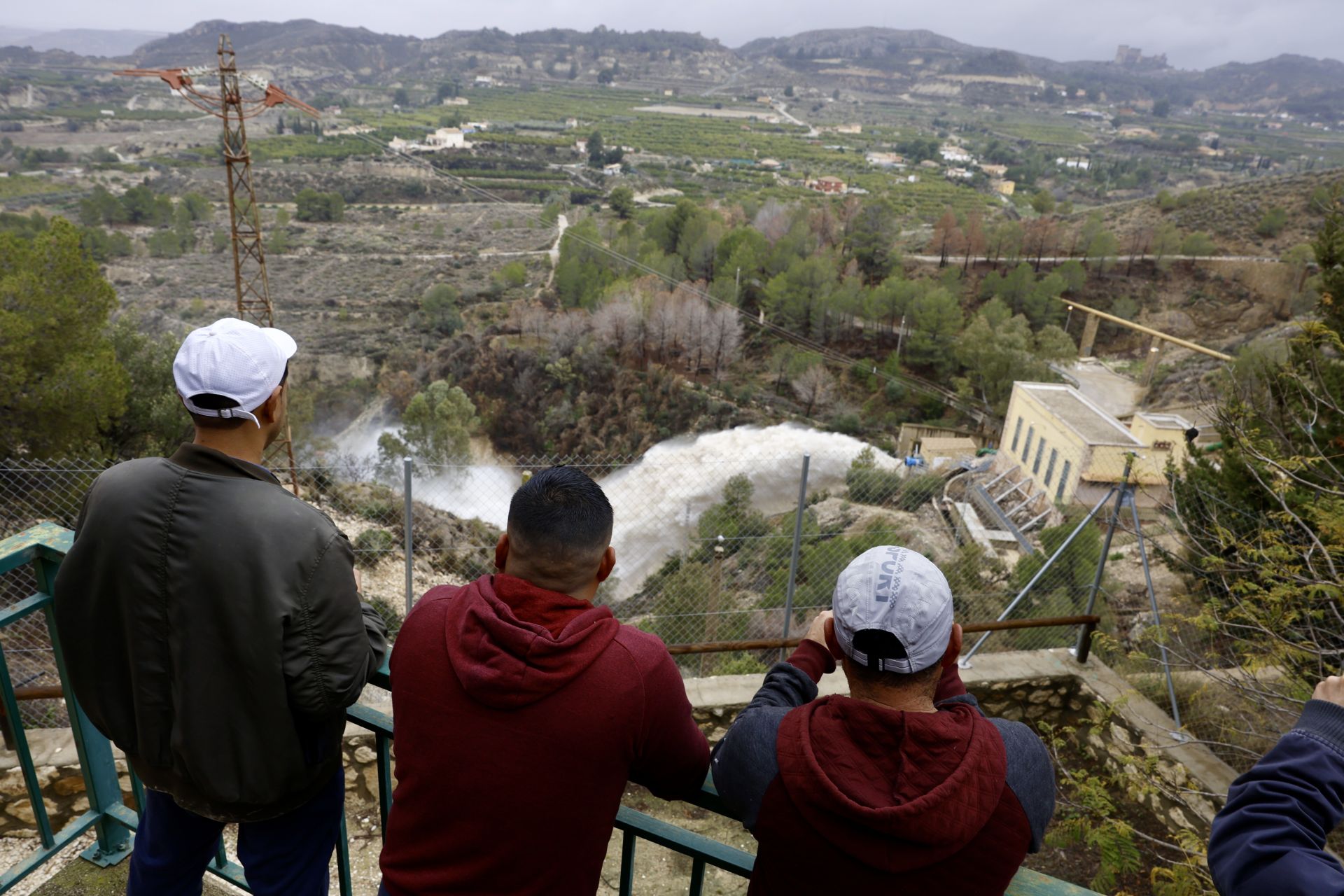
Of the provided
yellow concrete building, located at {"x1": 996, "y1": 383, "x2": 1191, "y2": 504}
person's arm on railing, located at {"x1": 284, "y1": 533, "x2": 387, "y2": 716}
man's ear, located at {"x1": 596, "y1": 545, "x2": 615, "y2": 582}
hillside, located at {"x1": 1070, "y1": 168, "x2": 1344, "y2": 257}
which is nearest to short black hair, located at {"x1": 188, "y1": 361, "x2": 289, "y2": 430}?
person's arm on railing, located at {"x1": 284, "y1": 533, "x2": 387, "y2": 716}

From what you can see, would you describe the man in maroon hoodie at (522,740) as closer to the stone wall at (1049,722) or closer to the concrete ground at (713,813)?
the concrete ground at (713,813)

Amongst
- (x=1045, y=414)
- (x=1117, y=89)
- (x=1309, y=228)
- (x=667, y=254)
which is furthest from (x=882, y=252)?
(x=1117, y=89)

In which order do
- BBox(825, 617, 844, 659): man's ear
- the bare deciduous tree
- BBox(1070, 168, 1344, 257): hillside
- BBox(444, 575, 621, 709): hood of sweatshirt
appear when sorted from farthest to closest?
BBox(1070, 168, 1344, 257): hillside
the bare deciduous tree
BBox(825, 617, 844, 659): man's ear
BBox(444, 575, 621, 709): hood of sweatshirt

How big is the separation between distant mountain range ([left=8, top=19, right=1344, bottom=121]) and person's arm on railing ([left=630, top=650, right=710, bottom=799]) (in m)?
112

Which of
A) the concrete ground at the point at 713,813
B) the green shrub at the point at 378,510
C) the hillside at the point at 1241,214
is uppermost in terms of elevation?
the hillside at the point at 1241,214

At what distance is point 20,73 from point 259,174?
72241 millimetres

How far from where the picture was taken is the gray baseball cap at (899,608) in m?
1.24

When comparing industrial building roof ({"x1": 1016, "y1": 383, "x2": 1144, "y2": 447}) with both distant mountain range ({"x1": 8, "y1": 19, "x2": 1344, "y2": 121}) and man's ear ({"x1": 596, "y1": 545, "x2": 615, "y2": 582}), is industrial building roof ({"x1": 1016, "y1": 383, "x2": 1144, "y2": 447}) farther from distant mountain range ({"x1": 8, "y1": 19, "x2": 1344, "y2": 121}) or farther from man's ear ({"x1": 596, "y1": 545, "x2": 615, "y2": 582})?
distant mountain range ({"x1": 8, "y1": 19, "x2": 1344, "y2": 121})

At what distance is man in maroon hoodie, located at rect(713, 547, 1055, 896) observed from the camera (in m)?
1.08

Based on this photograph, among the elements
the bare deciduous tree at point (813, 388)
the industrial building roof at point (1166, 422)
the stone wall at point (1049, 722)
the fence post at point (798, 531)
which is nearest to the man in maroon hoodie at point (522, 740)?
the stone wall at point (1049, 722)

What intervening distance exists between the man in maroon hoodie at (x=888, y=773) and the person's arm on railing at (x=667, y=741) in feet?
0.16

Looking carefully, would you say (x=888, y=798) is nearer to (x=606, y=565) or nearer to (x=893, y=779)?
(x=893, y=779)

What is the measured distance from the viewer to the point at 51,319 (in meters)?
10.6

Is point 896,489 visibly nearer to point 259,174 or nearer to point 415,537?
point 415,537
